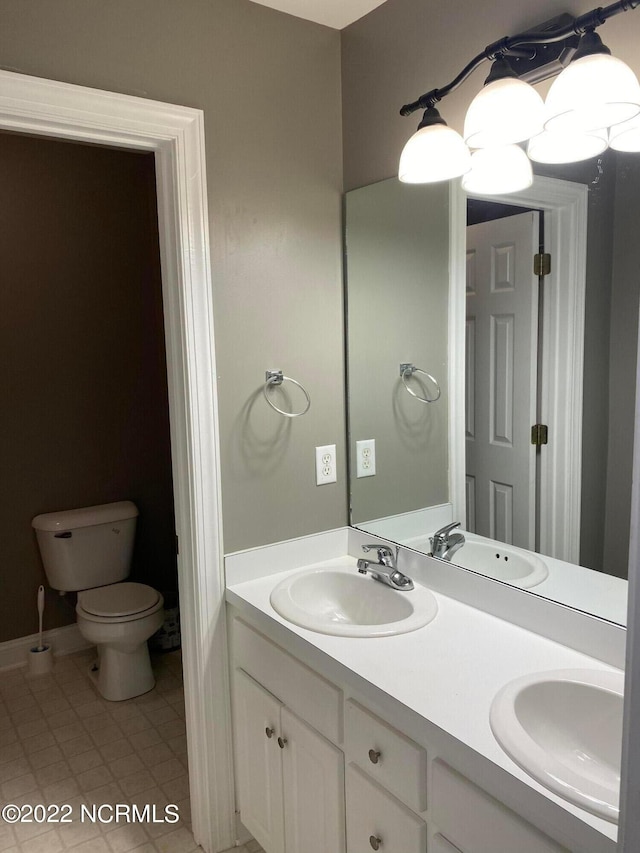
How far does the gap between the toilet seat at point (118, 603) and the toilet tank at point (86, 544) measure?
8 centimetres

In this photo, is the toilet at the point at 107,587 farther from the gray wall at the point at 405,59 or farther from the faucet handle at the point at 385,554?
the gray wall at the point at 405,59

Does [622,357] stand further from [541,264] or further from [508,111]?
[508,111]

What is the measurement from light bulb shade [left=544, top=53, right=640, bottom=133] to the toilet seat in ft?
8.10

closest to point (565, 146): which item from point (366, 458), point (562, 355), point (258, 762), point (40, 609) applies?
point (562, 355)

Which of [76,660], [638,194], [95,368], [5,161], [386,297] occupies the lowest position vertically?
[76,660]

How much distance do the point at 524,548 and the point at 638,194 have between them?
33.7 inches

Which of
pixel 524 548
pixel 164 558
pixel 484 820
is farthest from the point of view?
pixel 164 558

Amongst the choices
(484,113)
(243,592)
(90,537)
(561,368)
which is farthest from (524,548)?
(90,537)

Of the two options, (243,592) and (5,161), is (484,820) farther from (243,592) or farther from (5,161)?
(5,161)

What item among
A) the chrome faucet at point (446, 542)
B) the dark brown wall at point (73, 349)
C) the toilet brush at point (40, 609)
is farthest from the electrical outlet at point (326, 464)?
the toilet brush at point (40, 609)

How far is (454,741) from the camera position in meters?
1.21

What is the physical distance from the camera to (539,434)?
5.39 feet

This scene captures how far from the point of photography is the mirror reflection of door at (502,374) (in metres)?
1.63

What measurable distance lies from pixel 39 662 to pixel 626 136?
10.3ft
